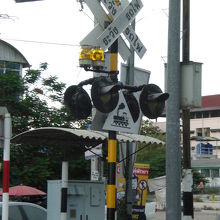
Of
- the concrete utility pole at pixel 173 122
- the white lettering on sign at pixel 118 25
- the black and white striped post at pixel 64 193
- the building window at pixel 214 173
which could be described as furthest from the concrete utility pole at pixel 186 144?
the building window at pixel 214 173

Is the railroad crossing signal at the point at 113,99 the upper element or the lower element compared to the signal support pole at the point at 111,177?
upper

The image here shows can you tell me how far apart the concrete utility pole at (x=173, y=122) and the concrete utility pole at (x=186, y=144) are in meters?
0.86

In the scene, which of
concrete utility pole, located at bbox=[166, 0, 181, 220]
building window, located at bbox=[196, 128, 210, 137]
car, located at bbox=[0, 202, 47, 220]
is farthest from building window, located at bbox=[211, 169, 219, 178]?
car, located at bbox=[0, 202, 47, 220]

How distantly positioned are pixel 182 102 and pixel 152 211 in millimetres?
13454

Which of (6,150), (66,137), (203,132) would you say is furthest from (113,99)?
(203,132)

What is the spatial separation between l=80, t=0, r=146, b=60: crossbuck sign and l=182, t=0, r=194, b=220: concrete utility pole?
13.4ft

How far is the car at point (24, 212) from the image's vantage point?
1172cm

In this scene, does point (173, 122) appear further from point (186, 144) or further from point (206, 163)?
point (206, 163)

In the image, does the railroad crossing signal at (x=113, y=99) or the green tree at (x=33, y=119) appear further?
the green tree at (x=33, y=119)

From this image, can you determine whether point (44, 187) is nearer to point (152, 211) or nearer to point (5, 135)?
point (152, 211)

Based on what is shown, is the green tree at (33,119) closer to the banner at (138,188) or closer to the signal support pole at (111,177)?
the banner at (138,188)

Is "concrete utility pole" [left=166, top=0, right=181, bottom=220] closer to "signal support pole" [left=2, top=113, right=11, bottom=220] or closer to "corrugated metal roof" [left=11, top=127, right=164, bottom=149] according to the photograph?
"corrugated metal roof" [left=11, top=127, right=164, bottom=149]

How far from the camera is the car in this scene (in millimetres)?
11716

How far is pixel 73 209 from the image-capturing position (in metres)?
11.2
